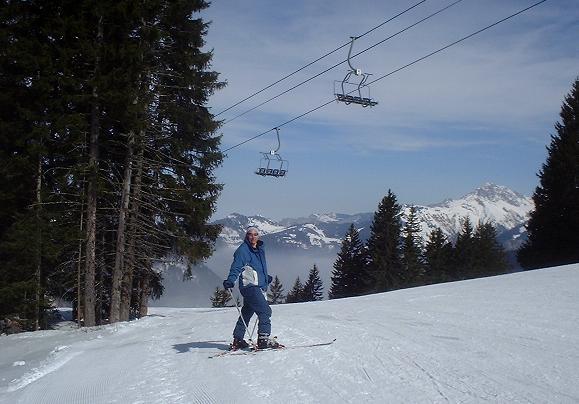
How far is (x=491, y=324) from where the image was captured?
9508 mm

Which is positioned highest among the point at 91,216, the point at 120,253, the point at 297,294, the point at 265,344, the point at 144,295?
the point at 91,216

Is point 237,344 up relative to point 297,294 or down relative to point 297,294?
up

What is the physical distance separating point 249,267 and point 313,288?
56503 mm

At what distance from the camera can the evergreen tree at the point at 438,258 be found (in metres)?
52.9

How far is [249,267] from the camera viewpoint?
8.57 meters

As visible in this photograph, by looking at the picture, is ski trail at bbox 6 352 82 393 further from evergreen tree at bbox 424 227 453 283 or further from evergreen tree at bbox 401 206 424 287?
evergreen tree at bbox 424 227 453 283

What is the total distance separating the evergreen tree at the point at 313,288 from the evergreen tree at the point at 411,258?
1535 cm

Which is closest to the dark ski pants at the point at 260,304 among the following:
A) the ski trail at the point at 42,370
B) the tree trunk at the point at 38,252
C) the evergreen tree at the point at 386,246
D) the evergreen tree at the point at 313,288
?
the ski trail at the point at 42,370

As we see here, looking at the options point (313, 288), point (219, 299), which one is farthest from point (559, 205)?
point (219, 299)

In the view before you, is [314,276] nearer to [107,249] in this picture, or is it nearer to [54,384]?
[107,249]

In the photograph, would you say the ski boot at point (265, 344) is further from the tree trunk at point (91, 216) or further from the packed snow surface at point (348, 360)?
the tree trunk at point (91, 216)

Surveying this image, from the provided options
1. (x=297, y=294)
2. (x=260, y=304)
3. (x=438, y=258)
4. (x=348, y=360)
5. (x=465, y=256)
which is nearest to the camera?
(x=348, y=360)

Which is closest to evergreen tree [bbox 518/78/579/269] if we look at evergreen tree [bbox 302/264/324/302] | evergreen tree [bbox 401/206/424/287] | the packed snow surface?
evergreen tree [bbox 401/206/424/287]

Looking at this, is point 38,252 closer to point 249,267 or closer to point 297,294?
point 249,267
